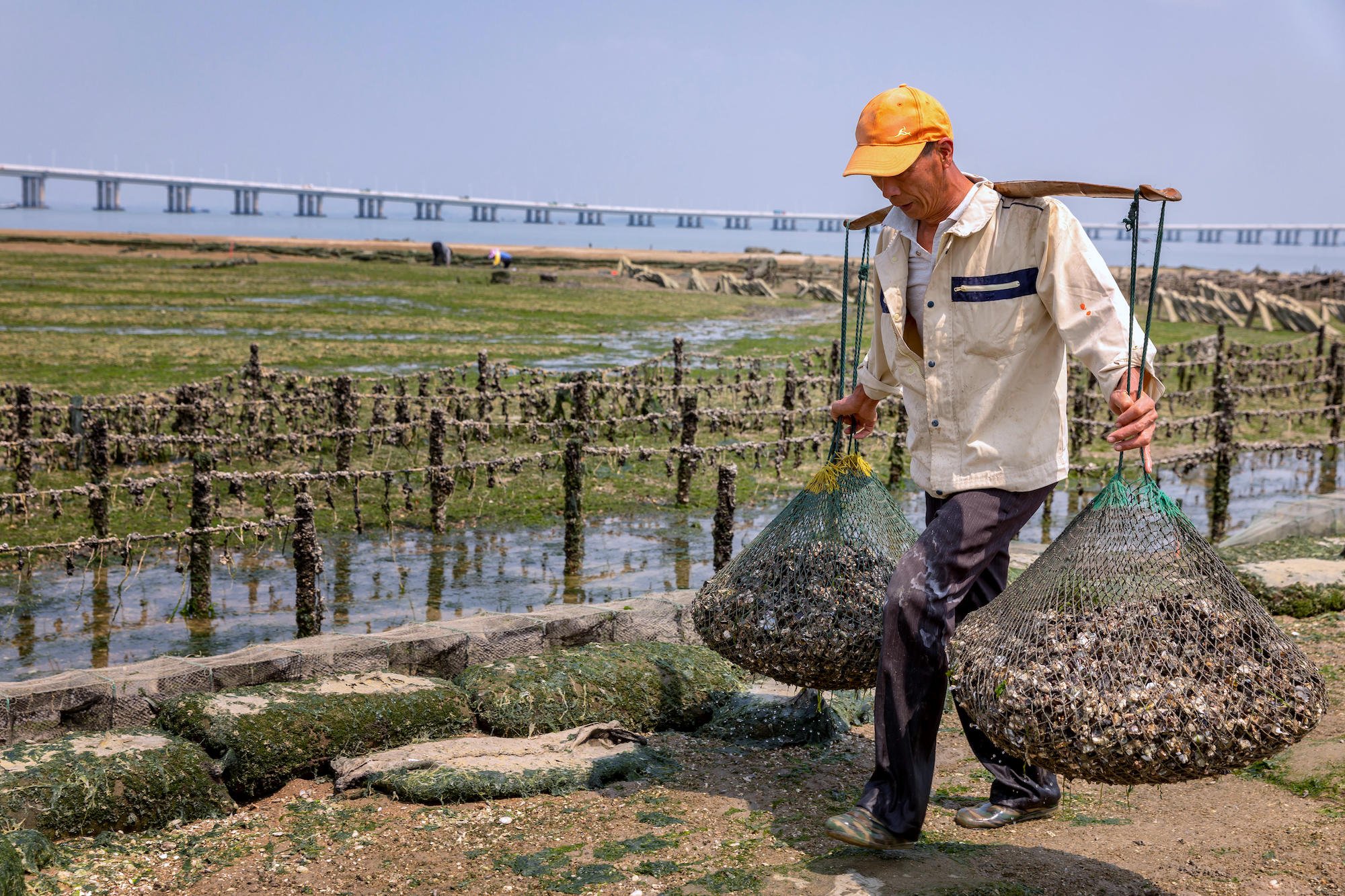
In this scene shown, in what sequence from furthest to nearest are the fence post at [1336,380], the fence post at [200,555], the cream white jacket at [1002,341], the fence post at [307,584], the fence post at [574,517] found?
the fence post at [1336,380] < the fence post at [574,517] < the fence post at [200,555] < the fence post at [307,584] < the cream white jacket at [1002,341]

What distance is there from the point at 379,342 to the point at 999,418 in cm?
2329

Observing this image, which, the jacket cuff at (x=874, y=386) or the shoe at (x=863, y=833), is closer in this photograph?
the shoe at (x=863, y=833)

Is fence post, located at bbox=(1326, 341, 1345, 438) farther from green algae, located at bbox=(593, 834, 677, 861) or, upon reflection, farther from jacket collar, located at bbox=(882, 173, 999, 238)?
green algae, located at bbox=(593, 834, 677, 861)

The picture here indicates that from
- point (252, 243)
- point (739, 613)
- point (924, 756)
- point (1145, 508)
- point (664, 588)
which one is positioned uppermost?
point (252, 243)

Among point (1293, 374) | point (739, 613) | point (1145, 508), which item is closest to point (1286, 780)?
point (1145, 508)

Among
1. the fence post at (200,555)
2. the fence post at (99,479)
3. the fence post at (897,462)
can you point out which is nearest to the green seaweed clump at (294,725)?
the fence post at (200,555)

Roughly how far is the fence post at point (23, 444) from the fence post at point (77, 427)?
42cm

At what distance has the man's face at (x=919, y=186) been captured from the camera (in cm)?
374

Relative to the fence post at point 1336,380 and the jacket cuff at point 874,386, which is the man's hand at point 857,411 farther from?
the fence post at point 1336,380

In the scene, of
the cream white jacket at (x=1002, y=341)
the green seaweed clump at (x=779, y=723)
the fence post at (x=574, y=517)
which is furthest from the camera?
the fence post at (x=574, y=517)

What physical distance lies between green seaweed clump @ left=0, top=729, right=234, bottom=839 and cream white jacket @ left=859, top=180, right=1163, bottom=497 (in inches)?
115

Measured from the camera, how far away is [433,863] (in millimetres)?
4008

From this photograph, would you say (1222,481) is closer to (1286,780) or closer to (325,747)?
(1286,780)

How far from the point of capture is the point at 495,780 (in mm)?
4598
